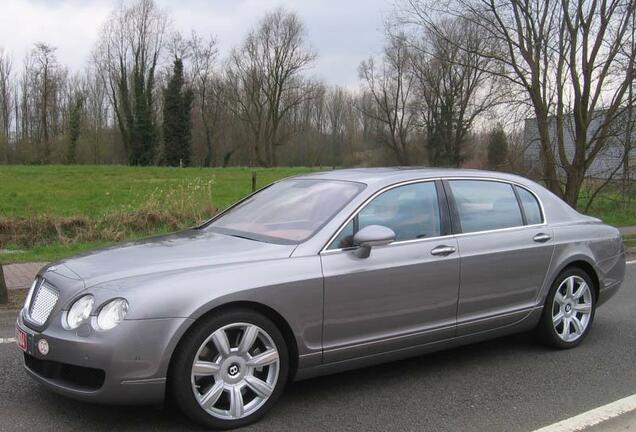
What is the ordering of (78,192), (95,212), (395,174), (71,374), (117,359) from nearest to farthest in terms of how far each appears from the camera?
(117,359)
(71,374)
(395,174)
(95,212)
(78,192)

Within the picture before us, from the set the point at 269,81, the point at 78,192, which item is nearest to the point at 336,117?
the point at 269,81

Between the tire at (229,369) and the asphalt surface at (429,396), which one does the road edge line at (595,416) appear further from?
the tire at (229,369)

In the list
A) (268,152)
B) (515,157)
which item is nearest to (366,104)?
(268,152)

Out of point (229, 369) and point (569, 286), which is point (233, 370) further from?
point (569, 286)

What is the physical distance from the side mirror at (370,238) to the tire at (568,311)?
2009mm

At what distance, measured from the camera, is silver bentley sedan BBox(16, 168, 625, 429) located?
3412mm

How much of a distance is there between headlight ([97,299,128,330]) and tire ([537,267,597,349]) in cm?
359

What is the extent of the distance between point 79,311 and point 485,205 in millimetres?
3246

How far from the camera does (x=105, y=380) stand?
3328 millimetres

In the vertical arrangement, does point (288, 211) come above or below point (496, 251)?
above

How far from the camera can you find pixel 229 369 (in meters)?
3.66

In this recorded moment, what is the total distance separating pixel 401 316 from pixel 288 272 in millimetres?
959

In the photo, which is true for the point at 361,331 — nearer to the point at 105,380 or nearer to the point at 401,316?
the point at 401,316

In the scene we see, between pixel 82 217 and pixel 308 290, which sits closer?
pixel 308 290
